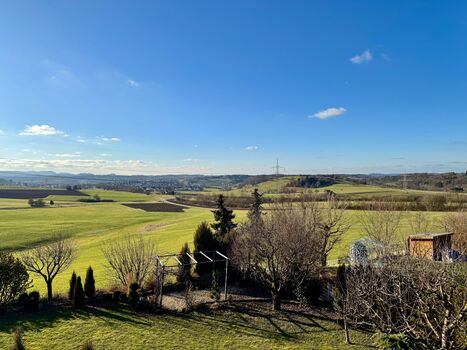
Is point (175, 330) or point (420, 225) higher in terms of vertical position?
point (420, 225)

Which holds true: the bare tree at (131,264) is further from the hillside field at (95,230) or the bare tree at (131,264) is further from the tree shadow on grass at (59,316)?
the hillside field at (95,230)

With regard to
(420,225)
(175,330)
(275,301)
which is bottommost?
(175,330)

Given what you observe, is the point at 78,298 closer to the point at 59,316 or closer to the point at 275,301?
the point at 59,316

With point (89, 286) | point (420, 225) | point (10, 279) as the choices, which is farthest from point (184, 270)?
point (420, 225)

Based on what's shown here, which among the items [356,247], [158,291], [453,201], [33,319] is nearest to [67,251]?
[33,319]

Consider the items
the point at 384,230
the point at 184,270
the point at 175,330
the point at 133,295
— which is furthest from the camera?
the point at 384,230

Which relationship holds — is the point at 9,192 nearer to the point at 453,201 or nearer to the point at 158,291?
the point at 158,291

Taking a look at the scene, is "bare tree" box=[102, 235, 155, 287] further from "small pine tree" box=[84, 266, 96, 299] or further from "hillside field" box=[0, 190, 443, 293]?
"hillside field" box=[0, 190, 443, 293]
